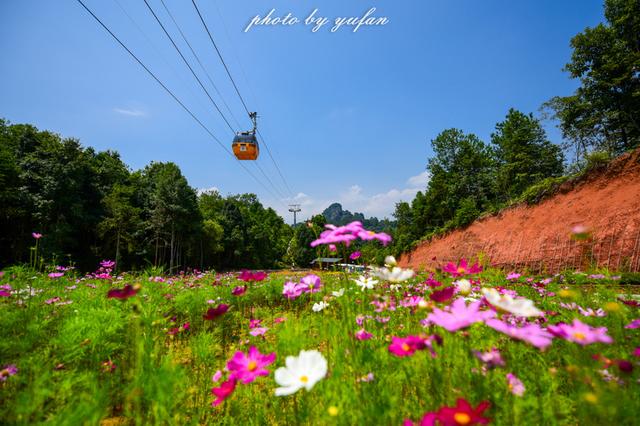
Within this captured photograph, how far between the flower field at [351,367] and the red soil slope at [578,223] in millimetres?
6629

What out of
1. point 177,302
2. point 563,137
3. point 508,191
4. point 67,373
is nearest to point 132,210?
point 177,302

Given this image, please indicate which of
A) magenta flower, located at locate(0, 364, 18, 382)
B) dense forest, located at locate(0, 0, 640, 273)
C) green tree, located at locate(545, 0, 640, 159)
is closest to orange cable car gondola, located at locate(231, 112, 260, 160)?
dense forest, located at locate(0, 0, 640, 273)

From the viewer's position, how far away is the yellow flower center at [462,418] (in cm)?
64

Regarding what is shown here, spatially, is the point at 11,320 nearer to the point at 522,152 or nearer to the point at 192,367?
the point at 192,367

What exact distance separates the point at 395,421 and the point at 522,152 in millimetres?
30821

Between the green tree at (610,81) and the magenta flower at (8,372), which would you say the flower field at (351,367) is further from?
the green tree at (610,81)

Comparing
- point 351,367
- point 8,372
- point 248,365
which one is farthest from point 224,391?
point 8,372

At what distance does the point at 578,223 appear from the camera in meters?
11.0

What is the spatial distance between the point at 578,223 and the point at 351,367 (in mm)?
13751

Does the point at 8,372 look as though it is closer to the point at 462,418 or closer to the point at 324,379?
the point at 324,379

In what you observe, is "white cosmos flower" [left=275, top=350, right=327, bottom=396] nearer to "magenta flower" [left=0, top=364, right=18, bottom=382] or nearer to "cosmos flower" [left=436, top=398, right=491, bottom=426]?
"cosmos flower" [left=436, top=398, right=491, bottom=426]

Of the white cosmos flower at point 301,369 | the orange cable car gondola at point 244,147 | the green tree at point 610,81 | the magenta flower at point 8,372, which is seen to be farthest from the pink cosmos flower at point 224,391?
the green tree at point 610,81

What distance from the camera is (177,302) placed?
317 centimetres

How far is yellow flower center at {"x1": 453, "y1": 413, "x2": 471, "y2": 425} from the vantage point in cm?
64
